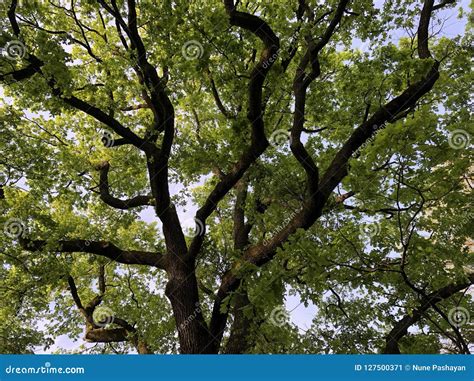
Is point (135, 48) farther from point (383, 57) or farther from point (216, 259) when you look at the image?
point (216, 259)

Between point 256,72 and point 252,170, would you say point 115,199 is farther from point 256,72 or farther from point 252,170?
point 256,72

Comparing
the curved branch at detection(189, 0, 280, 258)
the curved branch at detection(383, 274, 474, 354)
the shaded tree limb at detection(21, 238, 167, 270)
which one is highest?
the curved branch at detection(189, 0, 280, 258)

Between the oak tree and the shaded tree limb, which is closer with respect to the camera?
the oak tree

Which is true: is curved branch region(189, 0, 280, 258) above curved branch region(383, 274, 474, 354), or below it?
above

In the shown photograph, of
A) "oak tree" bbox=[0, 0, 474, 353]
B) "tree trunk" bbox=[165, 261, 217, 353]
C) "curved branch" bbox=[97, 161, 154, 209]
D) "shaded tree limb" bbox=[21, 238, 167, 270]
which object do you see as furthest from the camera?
A: "curved branch" bbox=[97, 161, 154, 209]

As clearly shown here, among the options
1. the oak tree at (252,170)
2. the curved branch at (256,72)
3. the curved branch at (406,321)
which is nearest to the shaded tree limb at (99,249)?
the oak tree at (252,170)

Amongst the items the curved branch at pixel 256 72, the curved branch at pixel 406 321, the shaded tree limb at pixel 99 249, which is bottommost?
the curved branch at pixel 406 321

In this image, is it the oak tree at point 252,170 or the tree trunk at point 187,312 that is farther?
the tree trunk at point 187,312

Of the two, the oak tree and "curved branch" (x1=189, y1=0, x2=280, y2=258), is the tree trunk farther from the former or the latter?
"curved branch" (x1=189, y1=0, x2=280, y2=258)

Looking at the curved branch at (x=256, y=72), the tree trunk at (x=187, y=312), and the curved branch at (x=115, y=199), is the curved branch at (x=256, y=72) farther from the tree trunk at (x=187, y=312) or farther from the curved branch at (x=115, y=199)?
the curved branch at (x=115, y=199)

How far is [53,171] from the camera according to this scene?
899 cm

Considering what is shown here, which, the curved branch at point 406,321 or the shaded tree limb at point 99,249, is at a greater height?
the shaded tree limb at point 99,249

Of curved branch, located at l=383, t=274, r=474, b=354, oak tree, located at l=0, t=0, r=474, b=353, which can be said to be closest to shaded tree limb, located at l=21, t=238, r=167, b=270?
oak tree, located at l=0, t=0, r=474, b=353

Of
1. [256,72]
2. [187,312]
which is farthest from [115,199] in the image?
[256,72]
